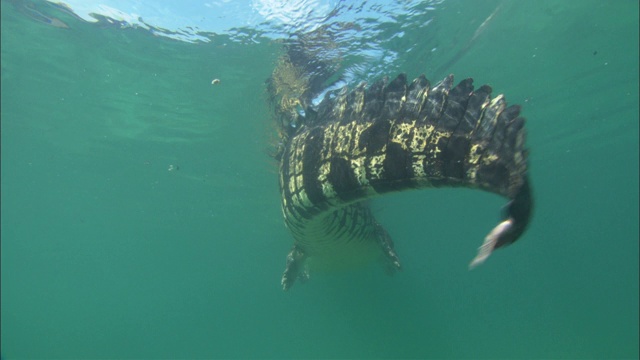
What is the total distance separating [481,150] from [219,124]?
49.1 ft

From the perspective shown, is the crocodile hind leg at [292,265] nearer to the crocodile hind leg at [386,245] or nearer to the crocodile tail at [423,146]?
the crocodile hind leg at [386,245]

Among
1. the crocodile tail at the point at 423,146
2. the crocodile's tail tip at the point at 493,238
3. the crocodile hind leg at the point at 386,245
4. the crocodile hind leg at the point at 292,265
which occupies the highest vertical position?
the crocodile tail at the point at 423,146

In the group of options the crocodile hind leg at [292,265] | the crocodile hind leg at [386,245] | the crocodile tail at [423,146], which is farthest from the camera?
the crocodile hind leg at [292,265]

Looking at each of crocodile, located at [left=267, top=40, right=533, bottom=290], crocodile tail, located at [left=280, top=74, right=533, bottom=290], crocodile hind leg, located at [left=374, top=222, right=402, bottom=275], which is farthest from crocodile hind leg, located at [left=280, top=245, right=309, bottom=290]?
crocodile tail, located at [left=280, top=74, right=533, bottom=290]

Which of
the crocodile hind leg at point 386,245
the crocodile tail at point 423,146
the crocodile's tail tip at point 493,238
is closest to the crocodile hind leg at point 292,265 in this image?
the crocodile hind leg at point 386,245

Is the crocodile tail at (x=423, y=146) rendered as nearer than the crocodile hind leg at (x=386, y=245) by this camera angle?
Yes

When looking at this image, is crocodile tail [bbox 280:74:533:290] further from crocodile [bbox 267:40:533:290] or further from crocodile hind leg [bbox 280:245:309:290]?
crocodile hind leg [bbox 280:245:309:290]

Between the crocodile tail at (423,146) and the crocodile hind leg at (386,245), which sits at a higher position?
the crocodile tail at (423,146)

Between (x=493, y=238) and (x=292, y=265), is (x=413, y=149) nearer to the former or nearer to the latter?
(x=493, y=238)

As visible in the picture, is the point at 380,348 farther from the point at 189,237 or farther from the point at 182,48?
the point at 182,48

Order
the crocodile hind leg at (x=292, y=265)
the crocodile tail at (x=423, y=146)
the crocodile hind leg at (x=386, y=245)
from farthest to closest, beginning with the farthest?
the crocodile hind leg at (x=292, y=265)
the crocodile hind leg at (x=386, y=245)
the crocodile tail at (x=423, y=146)

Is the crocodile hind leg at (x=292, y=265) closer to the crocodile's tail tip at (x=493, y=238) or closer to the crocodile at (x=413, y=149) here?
the crocodile at (x=413, y=149)

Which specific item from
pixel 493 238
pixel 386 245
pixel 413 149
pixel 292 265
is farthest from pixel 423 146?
pixel 292 265

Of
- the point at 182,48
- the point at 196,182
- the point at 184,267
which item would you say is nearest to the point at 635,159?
the point at 196,182
